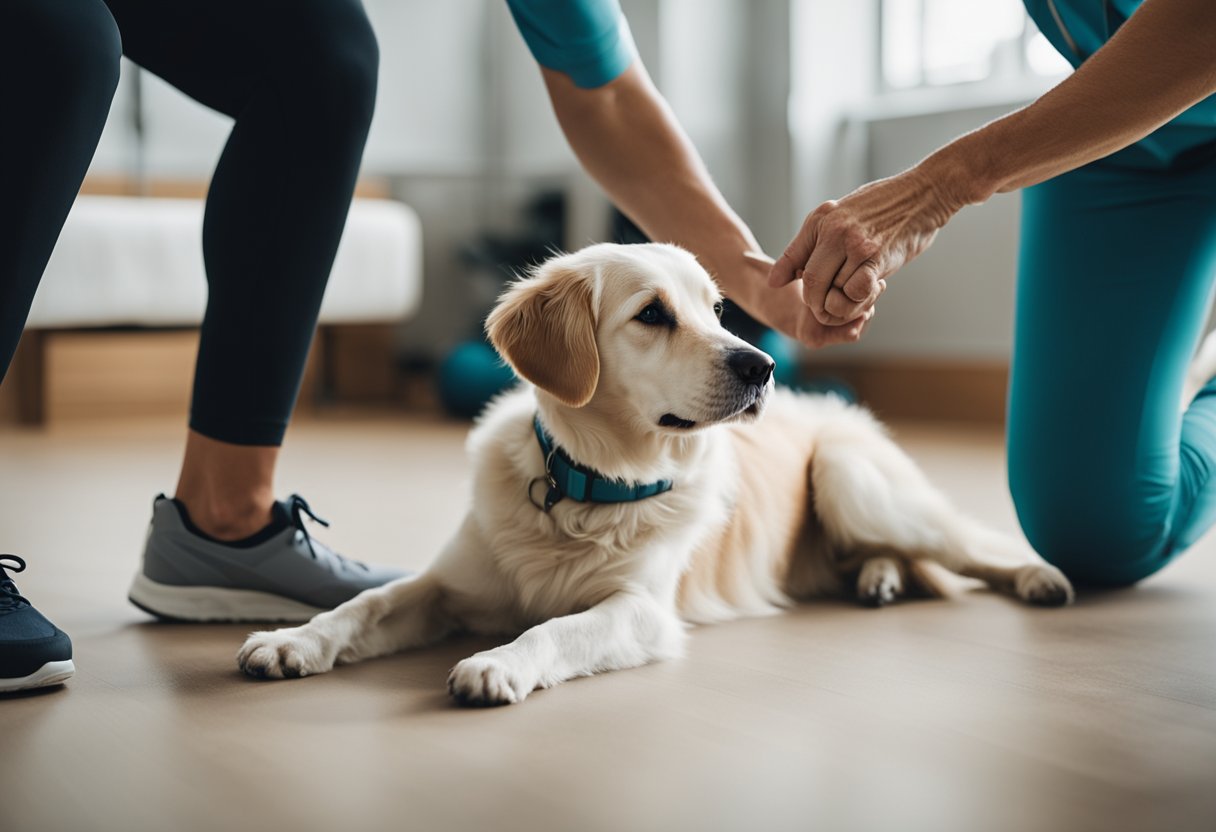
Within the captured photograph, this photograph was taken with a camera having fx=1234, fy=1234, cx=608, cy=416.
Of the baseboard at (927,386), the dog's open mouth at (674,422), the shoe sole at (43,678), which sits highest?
the dog's open mouth at (674,422)

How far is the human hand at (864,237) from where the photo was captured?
139cm

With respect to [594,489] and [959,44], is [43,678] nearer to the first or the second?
[594,489]

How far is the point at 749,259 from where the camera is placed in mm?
1796

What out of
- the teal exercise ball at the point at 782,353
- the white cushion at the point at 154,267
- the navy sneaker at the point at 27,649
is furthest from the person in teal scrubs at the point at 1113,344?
the white cushion at the point at 154,267

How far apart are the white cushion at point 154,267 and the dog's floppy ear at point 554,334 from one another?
3054 mm

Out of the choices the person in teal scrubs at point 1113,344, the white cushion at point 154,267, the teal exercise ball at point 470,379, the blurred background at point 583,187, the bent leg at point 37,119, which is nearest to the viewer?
the bent leg at point 37,119

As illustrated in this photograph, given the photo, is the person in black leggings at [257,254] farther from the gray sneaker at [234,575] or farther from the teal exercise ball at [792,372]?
the teal exercise ball at [792,372]

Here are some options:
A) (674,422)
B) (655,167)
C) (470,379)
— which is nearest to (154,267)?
(470,379)

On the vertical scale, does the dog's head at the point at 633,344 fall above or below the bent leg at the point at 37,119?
below

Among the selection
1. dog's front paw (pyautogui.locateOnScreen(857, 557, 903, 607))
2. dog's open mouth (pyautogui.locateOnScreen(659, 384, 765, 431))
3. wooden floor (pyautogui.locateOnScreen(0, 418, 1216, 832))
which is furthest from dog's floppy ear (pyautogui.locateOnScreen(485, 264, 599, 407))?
dog's front paw (pyautogui.locateOnScreen(857, 557, 903, 607))

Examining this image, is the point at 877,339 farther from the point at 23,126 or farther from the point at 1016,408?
A: the point at 23,126

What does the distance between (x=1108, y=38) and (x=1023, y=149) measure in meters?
0.54

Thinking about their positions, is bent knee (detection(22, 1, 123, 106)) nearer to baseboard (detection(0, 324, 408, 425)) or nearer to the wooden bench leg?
baseboard (detection(0, 324, 408, 425))

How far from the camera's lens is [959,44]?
472 centimetres
